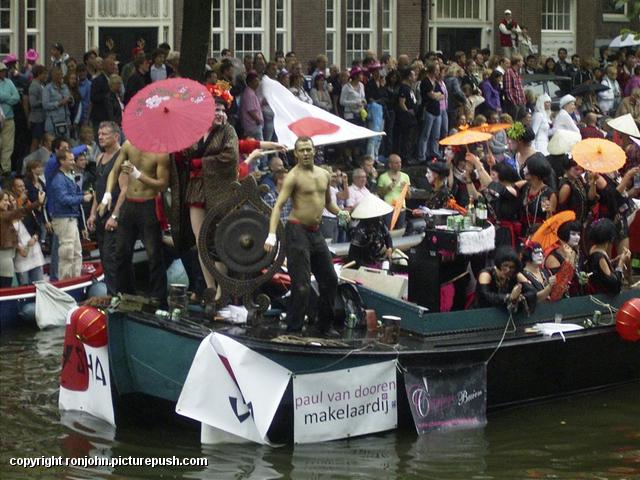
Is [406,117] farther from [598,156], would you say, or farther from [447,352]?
[447,352]

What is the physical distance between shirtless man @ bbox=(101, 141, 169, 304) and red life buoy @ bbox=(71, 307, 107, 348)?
3.51 ft

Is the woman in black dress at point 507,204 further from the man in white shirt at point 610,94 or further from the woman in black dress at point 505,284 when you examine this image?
the man in white shirt at point 610,94

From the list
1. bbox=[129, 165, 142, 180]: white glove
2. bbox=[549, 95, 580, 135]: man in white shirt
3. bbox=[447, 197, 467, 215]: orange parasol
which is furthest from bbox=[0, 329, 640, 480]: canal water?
bbox=[549, 95, 580, 135]: man in white shirt

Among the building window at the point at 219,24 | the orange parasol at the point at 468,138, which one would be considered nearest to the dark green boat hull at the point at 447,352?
the orange parasol at the point at 468,138

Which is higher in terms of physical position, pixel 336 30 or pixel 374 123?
pixel 336 30

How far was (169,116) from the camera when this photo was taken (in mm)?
13367

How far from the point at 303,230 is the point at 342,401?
1.52 metres

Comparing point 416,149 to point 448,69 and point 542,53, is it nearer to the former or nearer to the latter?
point 448,69

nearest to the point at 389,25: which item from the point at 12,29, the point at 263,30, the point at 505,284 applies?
the point at 263,30

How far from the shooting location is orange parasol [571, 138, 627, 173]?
1588 centimetres

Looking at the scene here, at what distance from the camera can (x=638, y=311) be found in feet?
46.9

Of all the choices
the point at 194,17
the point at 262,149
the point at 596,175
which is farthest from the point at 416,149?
the point at 262,149

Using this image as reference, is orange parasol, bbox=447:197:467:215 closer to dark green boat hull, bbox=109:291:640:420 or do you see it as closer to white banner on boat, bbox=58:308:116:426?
dark green boat hull, bbox=109:291:640:420

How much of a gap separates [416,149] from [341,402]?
14376 mm
